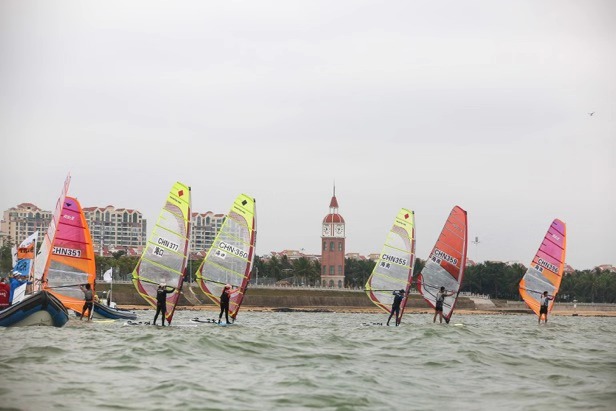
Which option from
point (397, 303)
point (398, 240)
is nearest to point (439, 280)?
point (398, 240)

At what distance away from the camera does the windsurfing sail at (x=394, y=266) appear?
3850 cm

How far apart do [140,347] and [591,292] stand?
477 ft

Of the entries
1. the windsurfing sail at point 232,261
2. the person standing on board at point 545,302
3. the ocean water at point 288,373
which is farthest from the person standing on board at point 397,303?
the ocean water at point 288,373

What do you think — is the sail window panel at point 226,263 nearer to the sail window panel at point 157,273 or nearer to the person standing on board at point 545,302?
the sail window panel at point 157,273

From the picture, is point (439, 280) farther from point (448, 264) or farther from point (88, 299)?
point (88, 299)

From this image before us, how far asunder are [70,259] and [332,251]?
414 ft

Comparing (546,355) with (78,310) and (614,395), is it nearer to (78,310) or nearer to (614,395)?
(614,395)

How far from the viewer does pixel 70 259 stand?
32.3 meters

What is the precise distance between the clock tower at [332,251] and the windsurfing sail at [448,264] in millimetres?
117684

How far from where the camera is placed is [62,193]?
31.9 m

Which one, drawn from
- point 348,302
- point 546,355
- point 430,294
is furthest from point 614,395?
point 348,302

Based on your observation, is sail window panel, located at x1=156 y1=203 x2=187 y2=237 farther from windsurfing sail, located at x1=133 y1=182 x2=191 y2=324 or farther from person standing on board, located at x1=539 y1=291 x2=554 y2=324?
person standing on board, located at x1=539 y1=291 x2=554 y2=324

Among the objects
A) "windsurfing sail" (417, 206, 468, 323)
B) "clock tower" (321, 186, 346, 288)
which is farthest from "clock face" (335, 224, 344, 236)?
"windsurfing sail" (417, 206, 468, 323)

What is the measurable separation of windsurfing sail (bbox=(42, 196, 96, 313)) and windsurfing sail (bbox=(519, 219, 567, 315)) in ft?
65.7
